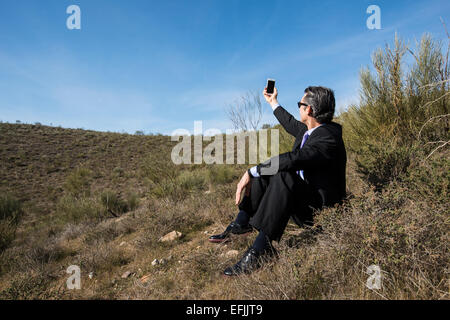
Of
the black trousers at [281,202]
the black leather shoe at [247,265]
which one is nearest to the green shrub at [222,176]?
the black trousers at [281,202]

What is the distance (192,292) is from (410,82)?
195 inches

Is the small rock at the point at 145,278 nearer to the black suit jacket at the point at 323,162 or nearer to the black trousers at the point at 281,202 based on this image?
the black trousers at the point at 281,202

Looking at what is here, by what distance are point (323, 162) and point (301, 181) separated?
0.80 ft

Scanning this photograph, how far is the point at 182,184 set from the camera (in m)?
6.11

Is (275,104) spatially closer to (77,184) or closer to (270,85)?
(270,85)

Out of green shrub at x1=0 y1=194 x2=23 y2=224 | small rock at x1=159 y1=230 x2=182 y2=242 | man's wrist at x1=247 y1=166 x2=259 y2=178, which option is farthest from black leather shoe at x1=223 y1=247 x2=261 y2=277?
green shrub at x1=0 y1=194 x2=23 y2=224

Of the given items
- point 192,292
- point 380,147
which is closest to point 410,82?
point 380,147

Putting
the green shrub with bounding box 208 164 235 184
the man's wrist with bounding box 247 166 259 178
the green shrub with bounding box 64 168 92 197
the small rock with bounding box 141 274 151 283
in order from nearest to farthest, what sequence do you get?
the man's wrist with bounding box 247 166 259 178 → the small rock with bounding box 141 274 151 283 → the green shrub with bounding box 208 164 235 184 → the green shrub with bounding box 64 168 92 197

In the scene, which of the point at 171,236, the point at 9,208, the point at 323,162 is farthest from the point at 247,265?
the point at 9,208

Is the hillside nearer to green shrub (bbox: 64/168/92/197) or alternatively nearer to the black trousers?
the black trousers

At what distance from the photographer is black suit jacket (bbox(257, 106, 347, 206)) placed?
1775 mm

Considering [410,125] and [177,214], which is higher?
[410,125]

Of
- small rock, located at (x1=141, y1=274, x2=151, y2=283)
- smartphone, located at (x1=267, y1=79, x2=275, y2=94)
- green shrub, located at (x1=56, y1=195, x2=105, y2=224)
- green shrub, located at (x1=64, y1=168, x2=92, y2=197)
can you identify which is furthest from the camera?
green shrub, located at (x1=64, y1=168, x2=92, y2=197)

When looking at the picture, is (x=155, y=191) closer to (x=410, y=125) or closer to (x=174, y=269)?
(x=174, y=269)
